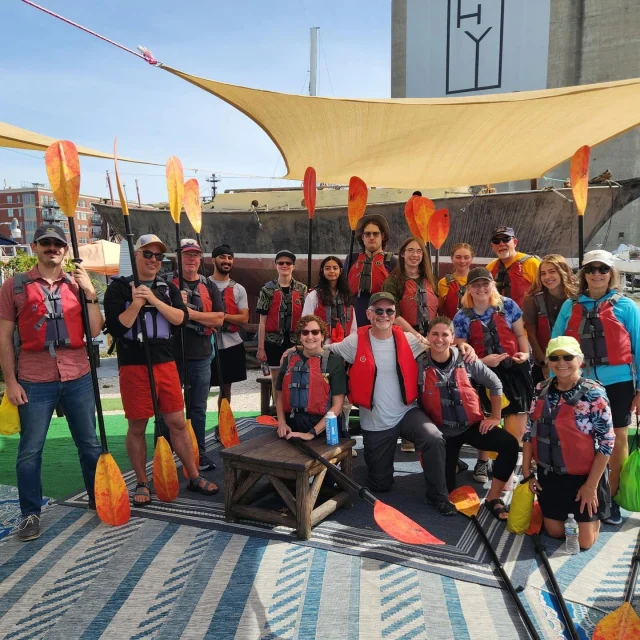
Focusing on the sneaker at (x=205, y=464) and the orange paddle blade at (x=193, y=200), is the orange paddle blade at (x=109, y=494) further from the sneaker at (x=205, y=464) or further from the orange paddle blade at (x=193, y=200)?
the orange paddle blade at (x=193, y=200)

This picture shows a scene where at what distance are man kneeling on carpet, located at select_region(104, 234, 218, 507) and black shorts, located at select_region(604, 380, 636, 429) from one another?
2.56m

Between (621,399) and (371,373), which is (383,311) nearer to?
(371,373)

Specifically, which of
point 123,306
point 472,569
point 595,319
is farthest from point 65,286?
point 595,319

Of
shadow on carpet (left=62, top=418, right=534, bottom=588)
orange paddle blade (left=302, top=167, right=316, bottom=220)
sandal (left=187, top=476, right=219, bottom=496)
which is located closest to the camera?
shadow on carpet (left=62, top=418, right=534, bottom=588)

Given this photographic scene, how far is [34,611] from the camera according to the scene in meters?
2.18

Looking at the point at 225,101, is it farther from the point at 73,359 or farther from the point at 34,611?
the point at 34,611

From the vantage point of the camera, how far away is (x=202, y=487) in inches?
134

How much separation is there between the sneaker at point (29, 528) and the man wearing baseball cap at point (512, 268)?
11.3 feet

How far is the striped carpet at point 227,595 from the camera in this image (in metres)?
2.04

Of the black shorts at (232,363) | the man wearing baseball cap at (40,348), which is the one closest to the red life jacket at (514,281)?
the black shorts at (232,363)

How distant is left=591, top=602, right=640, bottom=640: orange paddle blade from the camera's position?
184 cm

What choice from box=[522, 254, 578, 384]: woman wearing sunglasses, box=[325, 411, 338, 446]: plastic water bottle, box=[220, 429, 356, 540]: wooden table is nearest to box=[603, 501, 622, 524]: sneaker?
box=[522, 254, 578, 384]: woman wearing sunglasses

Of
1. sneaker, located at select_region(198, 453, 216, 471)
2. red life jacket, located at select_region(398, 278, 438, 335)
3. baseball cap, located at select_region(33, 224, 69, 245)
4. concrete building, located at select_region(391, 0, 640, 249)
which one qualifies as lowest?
sneaker, located at select_region(198, 453, 216, 471)

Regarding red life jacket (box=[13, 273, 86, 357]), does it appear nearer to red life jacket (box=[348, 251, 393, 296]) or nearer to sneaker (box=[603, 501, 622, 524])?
red life jacket (box=[348, 251, 393, 296])
